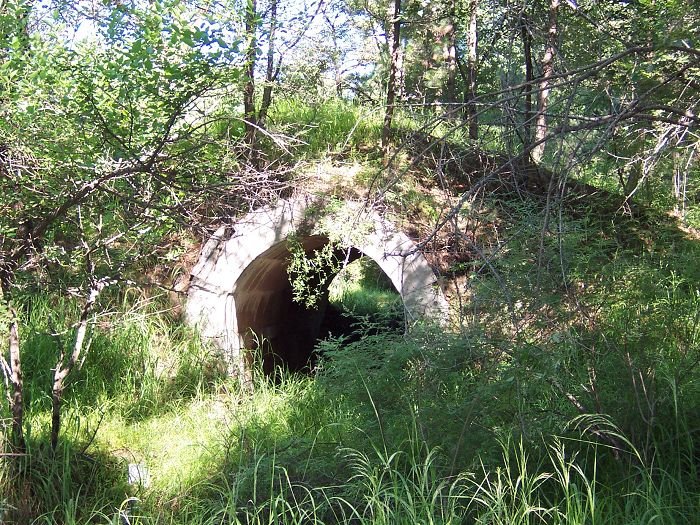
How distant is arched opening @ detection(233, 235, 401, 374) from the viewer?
24.3ft

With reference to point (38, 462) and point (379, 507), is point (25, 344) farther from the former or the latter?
point (379, 507)

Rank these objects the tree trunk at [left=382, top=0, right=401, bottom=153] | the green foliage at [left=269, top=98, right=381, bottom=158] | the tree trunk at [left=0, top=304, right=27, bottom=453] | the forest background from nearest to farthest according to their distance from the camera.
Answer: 1. the forest background
2. the tree trunk at [left=0, top=304, right=27, bottom=453]
3. the tree trunk at [left=382, top=0, right=401, bottom=153]
4. the green foliage at [left=269, top=98, right=381, bottom=158]

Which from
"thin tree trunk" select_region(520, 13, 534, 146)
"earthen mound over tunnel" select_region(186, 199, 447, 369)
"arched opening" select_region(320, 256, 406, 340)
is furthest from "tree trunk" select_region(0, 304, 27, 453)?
"arched opening" select_region(320, 256, 406, 340)

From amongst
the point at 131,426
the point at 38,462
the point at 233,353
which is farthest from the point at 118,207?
the point at 233,353

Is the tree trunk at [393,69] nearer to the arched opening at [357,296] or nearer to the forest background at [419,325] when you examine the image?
the forest background at [419,325]

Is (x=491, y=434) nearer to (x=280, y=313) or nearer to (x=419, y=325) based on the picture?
(x=419, y=325)

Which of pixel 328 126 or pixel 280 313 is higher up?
pixel 328 126

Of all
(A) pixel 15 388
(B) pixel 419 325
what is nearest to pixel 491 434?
(B) pixel 419 325

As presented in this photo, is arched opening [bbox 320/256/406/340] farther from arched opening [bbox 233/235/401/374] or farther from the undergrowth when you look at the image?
the undergrowth

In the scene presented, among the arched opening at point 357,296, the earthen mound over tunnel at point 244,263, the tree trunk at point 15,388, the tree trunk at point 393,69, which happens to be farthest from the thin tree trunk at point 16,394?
the arched opening at point 357,296

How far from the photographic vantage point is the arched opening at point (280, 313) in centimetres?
741

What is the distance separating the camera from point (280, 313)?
9.71m

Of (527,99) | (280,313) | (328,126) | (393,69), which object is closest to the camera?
(527,99)

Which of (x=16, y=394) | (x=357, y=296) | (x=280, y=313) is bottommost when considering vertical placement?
(x=357, y=296)
